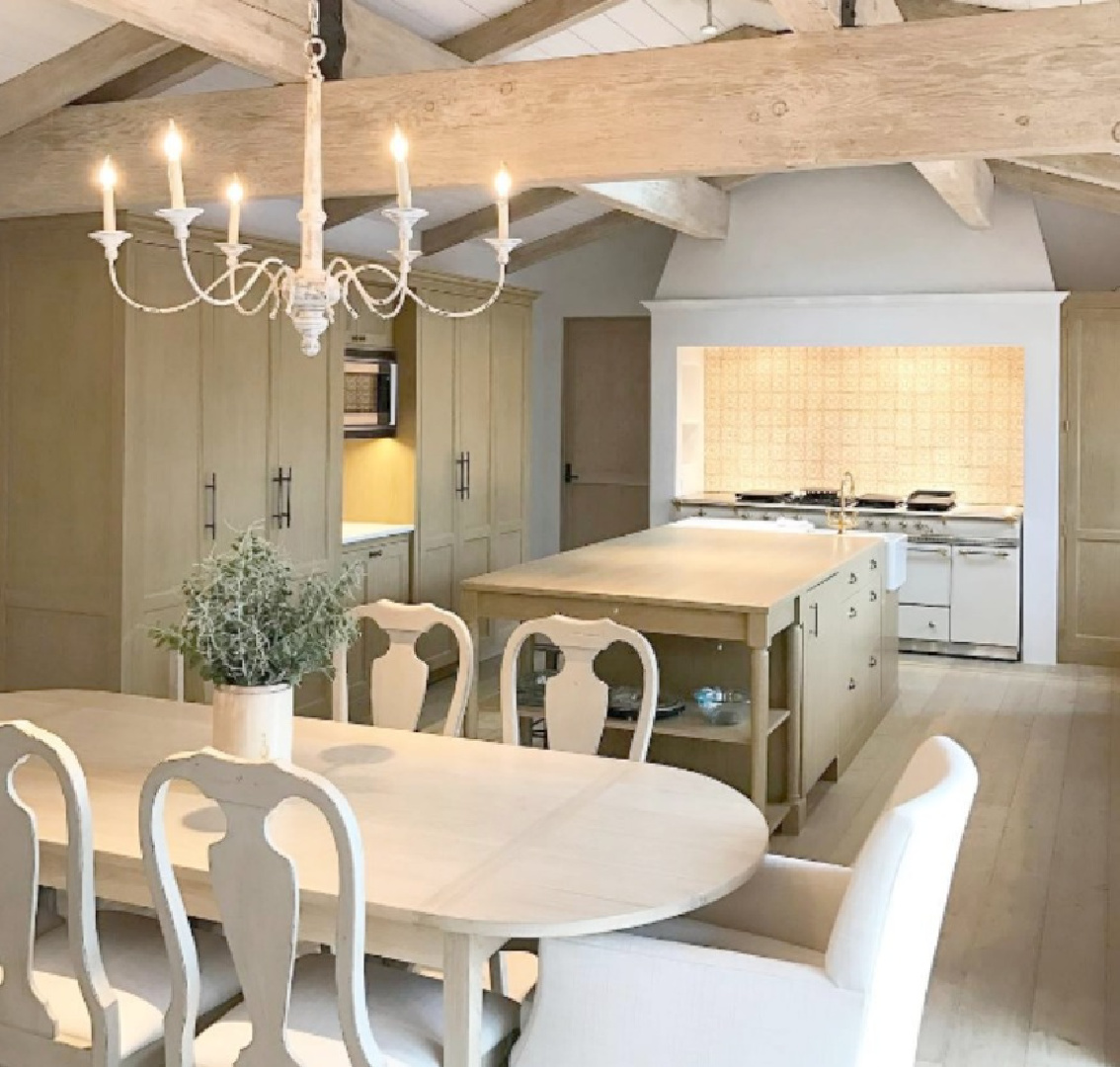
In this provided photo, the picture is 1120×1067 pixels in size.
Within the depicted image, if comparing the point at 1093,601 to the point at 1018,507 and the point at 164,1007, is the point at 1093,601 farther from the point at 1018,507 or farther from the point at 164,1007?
the point at 164,1007

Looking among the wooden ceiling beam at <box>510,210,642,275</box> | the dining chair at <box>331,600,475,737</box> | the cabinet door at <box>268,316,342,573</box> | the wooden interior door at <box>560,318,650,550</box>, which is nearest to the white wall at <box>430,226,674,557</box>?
the wooden interior door at <box>560,318,650,550</box>

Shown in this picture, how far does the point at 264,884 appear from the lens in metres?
1.98

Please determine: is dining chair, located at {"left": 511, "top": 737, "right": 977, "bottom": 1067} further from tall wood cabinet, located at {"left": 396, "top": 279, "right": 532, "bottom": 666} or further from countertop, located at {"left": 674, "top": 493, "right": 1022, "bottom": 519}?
countertop, located at {"left": 674, "top": 493, "right": 1022, "bottom": 519}

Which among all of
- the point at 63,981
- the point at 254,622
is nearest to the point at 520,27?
the point at 254,622

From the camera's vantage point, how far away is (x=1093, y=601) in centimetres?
769

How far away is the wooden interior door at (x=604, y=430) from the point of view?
934 centimetres

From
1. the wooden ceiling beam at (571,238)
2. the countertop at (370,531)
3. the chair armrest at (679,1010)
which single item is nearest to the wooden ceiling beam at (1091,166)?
the wooden ceiling beam at (571,238)

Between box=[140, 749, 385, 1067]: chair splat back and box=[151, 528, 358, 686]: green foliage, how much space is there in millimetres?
513

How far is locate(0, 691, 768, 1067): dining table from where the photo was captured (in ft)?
6.80

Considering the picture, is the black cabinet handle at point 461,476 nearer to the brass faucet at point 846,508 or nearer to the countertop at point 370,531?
the countertop at point 370,531

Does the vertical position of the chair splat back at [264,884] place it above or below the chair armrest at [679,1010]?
above

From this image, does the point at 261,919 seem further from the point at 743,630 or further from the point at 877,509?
the point at 877,509

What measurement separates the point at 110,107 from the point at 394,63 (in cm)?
96

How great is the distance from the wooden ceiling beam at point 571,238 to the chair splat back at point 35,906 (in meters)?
6.62
